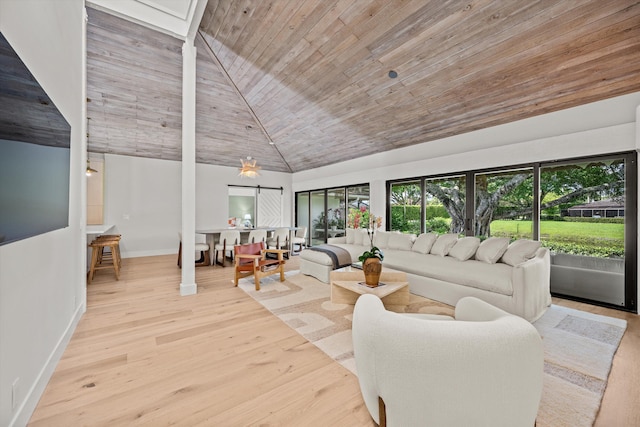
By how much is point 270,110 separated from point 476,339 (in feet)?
20.6

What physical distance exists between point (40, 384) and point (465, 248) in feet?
14.5

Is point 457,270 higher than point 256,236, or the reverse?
point 256,236

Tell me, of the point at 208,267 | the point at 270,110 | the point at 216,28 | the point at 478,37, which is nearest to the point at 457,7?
the point at 478,37

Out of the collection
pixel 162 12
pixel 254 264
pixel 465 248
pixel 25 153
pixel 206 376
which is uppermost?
pixel 162 12

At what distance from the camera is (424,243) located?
4.34 m

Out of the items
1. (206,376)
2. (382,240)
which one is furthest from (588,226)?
(206,376)

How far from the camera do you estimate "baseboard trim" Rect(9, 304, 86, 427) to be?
145 cm

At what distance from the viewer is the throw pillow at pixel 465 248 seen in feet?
12.2

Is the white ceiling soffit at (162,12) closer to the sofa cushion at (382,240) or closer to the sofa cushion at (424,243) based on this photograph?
the sofa cushion at (382,240)

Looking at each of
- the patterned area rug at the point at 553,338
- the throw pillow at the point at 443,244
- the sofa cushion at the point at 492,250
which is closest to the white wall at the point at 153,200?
the patterned area rug at the point at 553,338

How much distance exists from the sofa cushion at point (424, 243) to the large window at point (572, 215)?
1008mm

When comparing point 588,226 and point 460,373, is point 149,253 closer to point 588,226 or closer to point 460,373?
point 460,373

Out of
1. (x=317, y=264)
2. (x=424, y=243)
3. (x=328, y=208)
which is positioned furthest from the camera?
(x=328, y=208)

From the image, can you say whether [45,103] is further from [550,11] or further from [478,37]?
[550,11]
